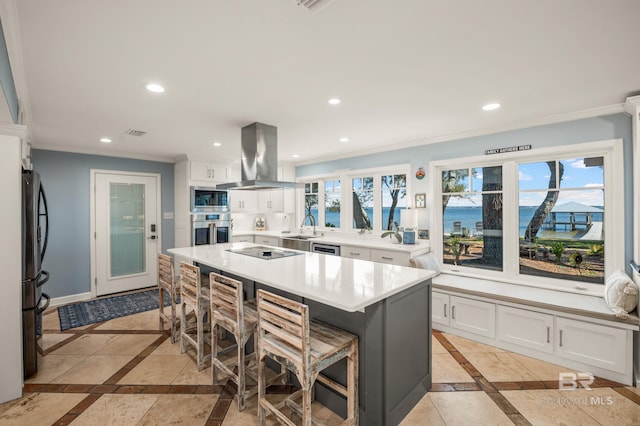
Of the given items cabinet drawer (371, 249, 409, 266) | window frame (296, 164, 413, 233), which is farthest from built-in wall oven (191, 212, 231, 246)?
cabinet drawer (371, 249, 409, 266)

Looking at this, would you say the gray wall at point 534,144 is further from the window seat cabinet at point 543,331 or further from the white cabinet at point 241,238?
the white cabinet at point 241,238

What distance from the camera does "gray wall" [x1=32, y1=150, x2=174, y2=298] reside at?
443 centimetres

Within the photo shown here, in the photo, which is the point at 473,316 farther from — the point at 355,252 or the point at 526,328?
the point at 355,252

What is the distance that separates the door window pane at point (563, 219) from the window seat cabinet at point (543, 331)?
86 cm

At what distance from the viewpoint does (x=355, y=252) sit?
4.44 metres

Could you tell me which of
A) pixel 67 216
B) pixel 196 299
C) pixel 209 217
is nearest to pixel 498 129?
pixel 196 299

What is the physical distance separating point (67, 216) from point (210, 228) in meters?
2.10

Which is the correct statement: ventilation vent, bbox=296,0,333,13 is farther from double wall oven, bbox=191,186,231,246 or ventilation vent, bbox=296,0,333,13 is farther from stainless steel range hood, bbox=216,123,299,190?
double wall oven, bbox=191,186,231,246

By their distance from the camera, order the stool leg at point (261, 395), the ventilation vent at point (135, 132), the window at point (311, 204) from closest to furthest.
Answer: the stool leg at point (261, 395) → the ventilation vent at point (135, 132) → the window at point (311, 204)

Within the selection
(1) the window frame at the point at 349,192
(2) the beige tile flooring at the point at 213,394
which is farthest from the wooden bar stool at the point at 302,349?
(1) the window frame at the point at 349,192

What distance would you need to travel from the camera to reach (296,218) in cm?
620

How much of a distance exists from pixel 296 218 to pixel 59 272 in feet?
13.0

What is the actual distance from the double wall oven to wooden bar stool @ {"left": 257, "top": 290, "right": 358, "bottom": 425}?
3.89 m

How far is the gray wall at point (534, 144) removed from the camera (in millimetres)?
2842
